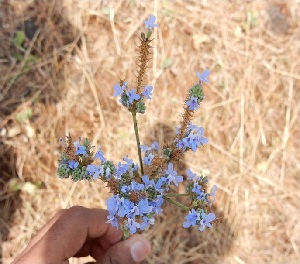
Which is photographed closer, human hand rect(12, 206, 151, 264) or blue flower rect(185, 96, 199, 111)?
blue flower rect(185, 96, 199, 111)

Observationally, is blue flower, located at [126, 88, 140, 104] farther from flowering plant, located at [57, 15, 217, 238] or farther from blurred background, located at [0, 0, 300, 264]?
blurred background, located at [0, 0, 300, 264]

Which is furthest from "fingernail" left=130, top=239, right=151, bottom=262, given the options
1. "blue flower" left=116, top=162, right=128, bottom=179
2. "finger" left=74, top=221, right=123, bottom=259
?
"blue flower" left=116, top=162, right=128, bottom=179

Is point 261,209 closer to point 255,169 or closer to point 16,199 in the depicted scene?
point 255,169

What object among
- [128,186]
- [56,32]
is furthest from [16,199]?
[128,186]

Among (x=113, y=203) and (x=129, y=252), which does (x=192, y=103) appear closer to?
(x=113, y=203)

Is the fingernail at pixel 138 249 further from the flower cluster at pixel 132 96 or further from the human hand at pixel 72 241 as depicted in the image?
the flower cluster at pixel 132 96

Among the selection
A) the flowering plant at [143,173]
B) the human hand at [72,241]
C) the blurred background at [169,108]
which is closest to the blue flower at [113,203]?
the flowering plant at [143,173]
